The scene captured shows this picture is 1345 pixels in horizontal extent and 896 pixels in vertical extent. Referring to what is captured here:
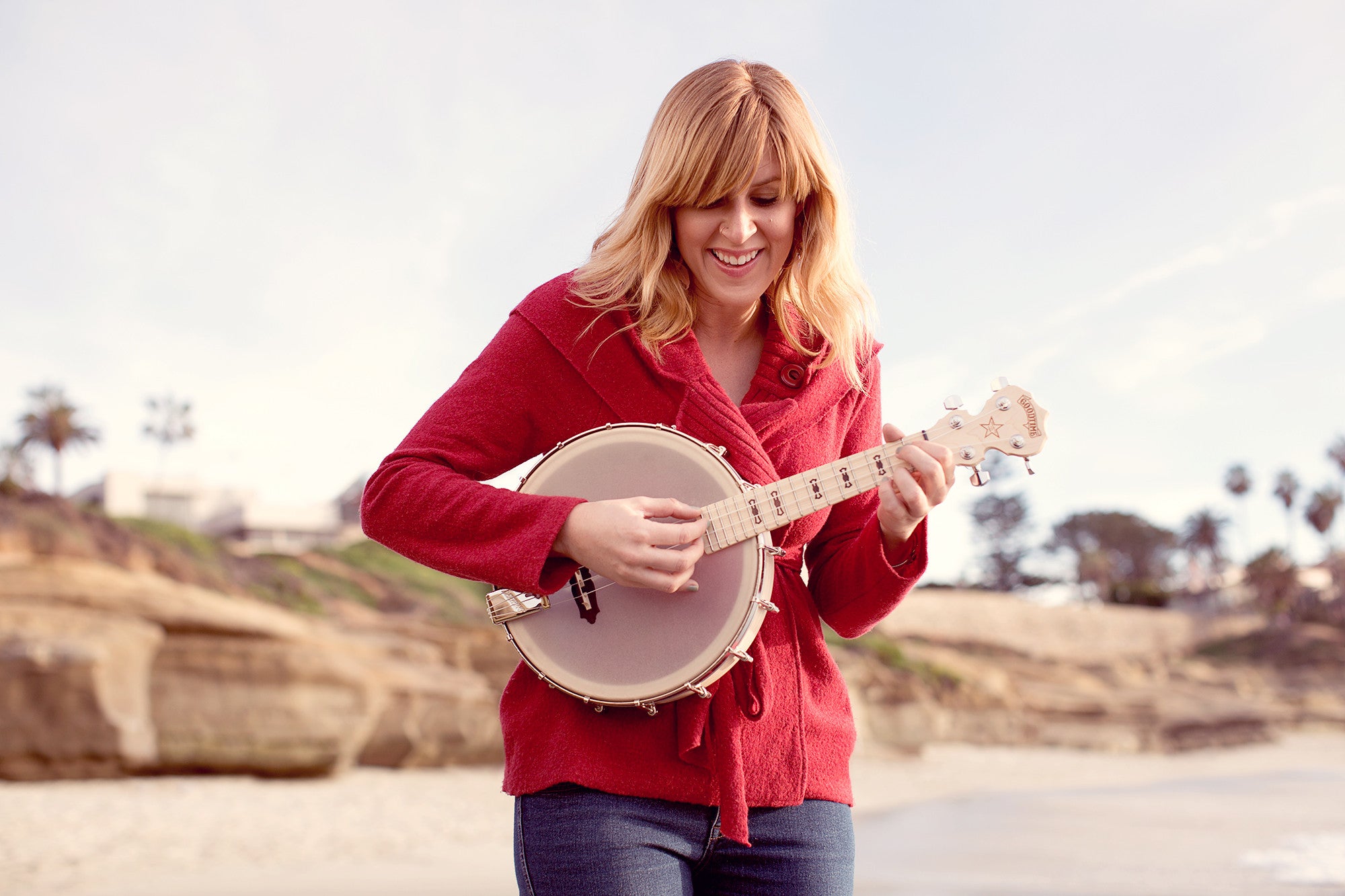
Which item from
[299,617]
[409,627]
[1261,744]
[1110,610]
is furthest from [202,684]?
[1110,610]

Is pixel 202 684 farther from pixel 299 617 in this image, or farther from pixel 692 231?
pixel 692 231

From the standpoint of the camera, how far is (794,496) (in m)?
1.77

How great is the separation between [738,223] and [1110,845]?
11.5 meters

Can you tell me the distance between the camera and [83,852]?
868 cm

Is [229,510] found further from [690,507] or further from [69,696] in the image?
[690,507]

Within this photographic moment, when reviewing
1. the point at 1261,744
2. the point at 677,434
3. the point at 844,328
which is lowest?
the point at 1261,744

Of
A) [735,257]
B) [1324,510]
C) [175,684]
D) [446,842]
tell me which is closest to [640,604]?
[735,257]

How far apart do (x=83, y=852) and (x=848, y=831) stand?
890 centimetres

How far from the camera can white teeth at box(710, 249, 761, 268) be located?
1844mm

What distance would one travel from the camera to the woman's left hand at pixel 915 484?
171cm

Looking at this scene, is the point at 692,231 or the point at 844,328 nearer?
the point at 692,231

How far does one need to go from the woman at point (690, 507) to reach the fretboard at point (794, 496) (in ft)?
0.13

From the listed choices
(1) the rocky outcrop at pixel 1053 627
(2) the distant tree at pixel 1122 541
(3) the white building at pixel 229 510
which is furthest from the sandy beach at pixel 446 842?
(2) the distant tree at pixel 1122 541

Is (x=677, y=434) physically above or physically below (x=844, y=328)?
below
